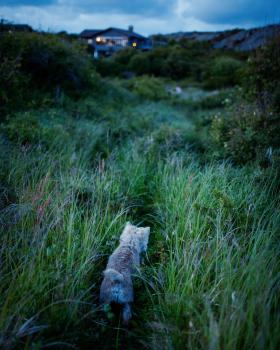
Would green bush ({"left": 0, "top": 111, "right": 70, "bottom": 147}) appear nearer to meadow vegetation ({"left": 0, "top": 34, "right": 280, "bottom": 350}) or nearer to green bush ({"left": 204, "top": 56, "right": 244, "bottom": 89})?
meadow vegetation ({"left": 0, "top": 34, "right": 280, "bottom": 350})

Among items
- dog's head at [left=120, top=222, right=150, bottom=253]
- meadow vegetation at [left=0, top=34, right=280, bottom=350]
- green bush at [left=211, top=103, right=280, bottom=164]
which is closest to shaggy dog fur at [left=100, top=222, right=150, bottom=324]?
dog's head at [left=120, top=222, right=150, bottom=253]

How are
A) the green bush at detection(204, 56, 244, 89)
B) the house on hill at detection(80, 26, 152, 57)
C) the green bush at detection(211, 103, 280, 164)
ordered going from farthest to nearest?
the house on hill at detection(80, 26, 152, 57)
the green bush at detection(204, 56, 244, 89)
the green bush at detection(211, 103, 280, 164)

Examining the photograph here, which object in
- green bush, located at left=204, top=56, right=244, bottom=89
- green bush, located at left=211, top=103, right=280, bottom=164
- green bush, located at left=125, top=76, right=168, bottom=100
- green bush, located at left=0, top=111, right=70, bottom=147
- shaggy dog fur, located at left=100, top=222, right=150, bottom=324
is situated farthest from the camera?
green bush, located at left=204, top=56, right=244, bottom=89

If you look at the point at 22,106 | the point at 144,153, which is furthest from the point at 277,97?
the point at 22,106

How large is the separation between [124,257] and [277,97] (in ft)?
17.1

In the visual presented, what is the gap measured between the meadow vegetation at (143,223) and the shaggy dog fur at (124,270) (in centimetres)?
11

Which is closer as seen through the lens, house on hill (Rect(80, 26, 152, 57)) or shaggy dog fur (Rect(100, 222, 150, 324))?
shaggy dog fur (Rect(100, 222, 150, 324))

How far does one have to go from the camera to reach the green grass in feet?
5.78

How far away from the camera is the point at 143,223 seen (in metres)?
3.74

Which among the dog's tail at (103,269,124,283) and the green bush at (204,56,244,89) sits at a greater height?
the green bush at (204,56,244,89)

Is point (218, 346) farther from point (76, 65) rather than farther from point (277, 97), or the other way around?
point (76, 65)

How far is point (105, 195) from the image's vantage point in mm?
3582

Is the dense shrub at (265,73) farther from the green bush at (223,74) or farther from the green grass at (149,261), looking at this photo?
the green bush at (223,74)

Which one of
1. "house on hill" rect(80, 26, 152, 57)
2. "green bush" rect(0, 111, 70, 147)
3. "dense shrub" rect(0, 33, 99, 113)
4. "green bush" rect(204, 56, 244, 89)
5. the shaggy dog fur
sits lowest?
the shaggy dog fur
